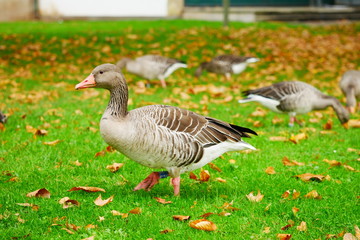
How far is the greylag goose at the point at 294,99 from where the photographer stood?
8.32 meters

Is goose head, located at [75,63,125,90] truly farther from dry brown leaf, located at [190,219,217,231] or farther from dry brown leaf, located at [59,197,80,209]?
dry brown leaf, located at [190,219,217,231]

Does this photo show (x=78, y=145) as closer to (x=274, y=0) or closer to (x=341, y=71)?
(x=341, y=71)

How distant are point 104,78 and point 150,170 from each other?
159 centimetres

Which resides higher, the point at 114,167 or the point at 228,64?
the point at 228,64

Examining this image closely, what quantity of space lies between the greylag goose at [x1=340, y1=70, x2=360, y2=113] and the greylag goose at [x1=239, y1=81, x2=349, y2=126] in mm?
1301

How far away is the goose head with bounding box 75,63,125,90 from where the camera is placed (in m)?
4.96

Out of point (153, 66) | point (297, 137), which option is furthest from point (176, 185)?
point (153, 66)

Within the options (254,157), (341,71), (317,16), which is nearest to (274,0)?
(317,16)

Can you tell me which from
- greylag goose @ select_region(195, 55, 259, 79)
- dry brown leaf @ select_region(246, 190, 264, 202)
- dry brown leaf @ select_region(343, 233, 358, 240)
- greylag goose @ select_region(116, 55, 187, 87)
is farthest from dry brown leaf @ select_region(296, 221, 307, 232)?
greylag goose @ select_region(195, 55, 259, 79)

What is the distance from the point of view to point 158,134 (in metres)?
4.84

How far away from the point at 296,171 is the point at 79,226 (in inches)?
116

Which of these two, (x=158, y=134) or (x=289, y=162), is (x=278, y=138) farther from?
(x=158, y=134)

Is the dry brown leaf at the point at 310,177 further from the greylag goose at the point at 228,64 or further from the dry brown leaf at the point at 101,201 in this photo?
the greylag goose at the point at 228,64

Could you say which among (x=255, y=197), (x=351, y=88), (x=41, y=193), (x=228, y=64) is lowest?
(x=255, y=197)
